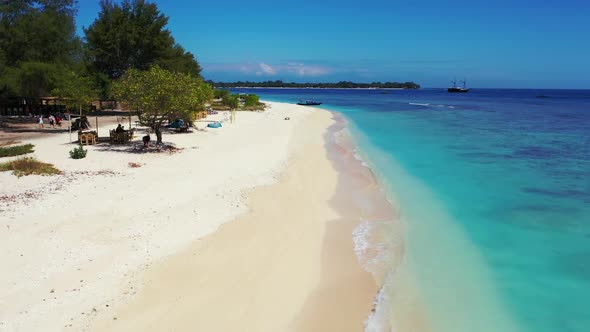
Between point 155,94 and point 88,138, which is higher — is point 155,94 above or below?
above

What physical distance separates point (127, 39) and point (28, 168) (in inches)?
1007

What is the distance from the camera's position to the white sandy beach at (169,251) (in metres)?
7.38

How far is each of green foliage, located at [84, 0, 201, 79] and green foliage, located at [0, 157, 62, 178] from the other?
2459cm

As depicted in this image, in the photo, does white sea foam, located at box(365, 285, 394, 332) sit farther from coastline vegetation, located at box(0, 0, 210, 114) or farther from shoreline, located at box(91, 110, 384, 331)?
coastline vegetation, located at box(0, 0, 210, 114)

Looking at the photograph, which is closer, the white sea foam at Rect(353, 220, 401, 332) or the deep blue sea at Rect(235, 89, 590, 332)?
the white sea foam at Rect(353, 220, 401, 332)

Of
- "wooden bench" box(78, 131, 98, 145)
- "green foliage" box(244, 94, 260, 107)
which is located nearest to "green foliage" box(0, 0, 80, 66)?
"wooden bench" box(78, 131, 98, 145)

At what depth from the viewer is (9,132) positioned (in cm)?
2612

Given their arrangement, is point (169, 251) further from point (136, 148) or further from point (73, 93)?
point (73, 93)

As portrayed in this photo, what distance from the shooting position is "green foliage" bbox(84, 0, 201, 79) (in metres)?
38.2

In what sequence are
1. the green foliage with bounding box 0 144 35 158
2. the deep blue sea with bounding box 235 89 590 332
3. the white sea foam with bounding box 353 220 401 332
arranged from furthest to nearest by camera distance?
the green foliage with bounding box 0 144 35 158 < the deep blue sea with bounding box 235 89 590 332 < the white sea foam with bounding box 353 220 401 332

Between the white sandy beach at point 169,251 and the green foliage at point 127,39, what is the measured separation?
24363 mm

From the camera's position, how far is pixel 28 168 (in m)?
15.5

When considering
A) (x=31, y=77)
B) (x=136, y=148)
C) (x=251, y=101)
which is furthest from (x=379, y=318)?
(x=251, y=101)

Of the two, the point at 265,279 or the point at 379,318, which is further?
the point at 265,279
